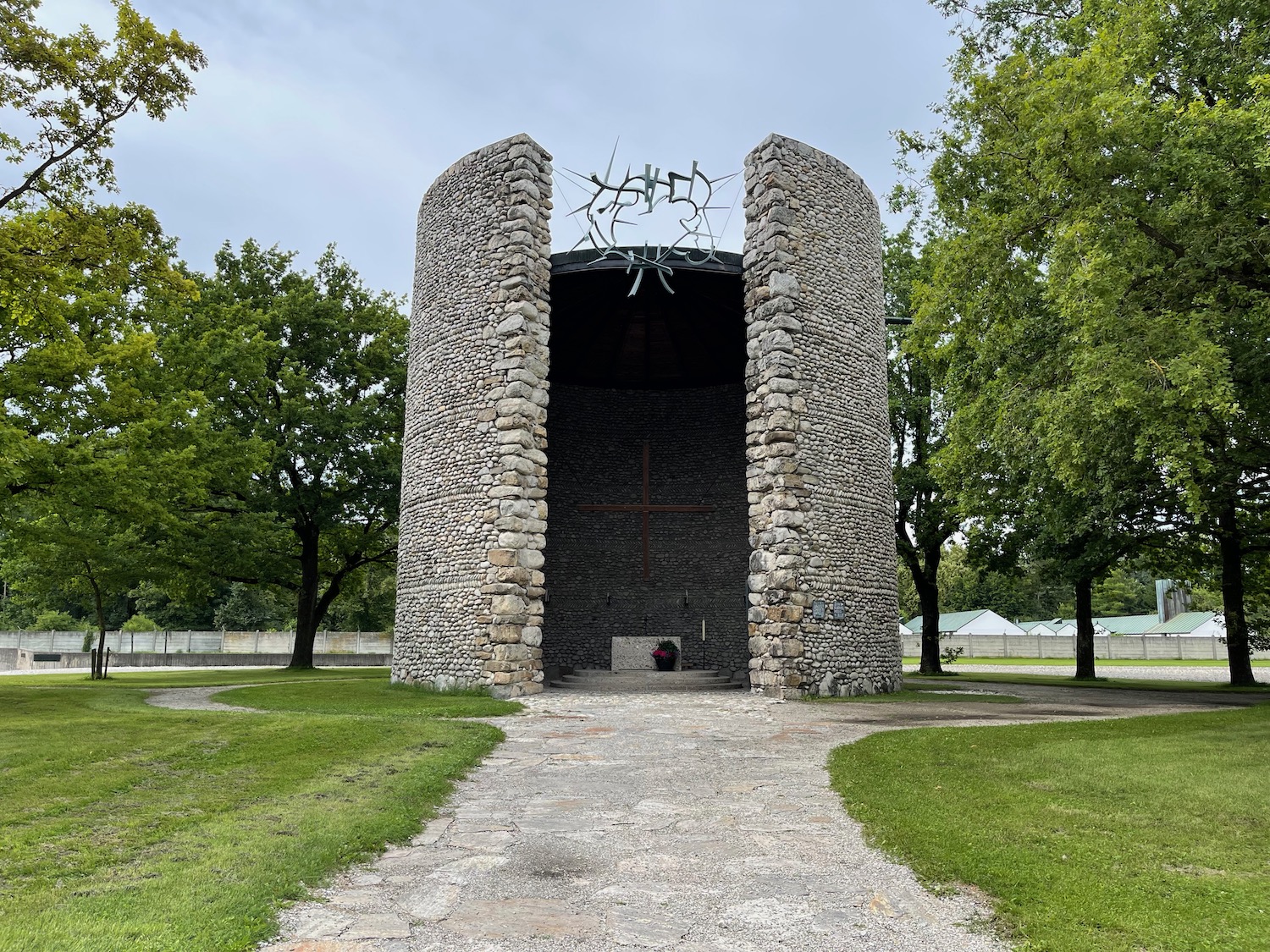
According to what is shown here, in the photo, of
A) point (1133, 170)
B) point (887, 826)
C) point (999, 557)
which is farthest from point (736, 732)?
point (999, 557)

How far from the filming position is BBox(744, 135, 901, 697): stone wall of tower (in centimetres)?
1598

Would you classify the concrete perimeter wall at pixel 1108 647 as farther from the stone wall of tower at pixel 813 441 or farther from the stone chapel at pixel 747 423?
the stone chapel at pixel 747 423

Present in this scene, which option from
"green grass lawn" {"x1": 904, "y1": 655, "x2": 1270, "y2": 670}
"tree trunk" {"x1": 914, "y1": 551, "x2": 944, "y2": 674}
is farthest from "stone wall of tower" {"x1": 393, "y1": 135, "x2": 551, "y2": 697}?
"green grass lawn" {"x1": 904, "y1": 655, "x2": 1270, "y2": 670}

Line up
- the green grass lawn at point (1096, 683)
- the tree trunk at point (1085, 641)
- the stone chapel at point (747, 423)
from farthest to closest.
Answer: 1. the tree trunk at point (1085, 641)
2. the green grass lawn at point (1096, 683)
3. the stone chapel at point (747, 423)

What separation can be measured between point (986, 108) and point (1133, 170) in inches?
99.8

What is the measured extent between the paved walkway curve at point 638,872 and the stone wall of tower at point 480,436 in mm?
6441

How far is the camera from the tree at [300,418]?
72.6 ft

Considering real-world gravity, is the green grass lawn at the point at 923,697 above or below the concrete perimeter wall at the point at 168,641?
above

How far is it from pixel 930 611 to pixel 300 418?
61.7 ft

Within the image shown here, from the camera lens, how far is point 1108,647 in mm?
46281

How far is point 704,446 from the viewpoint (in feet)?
84.7

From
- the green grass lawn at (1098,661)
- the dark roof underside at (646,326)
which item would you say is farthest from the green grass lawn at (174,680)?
the green grass lawn at (1098,661)

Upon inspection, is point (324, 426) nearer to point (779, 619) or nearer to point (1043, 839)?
point (779, 619)

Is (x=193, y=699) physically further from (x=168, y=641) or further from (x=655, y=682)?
Answer: (x=168, y=641)
